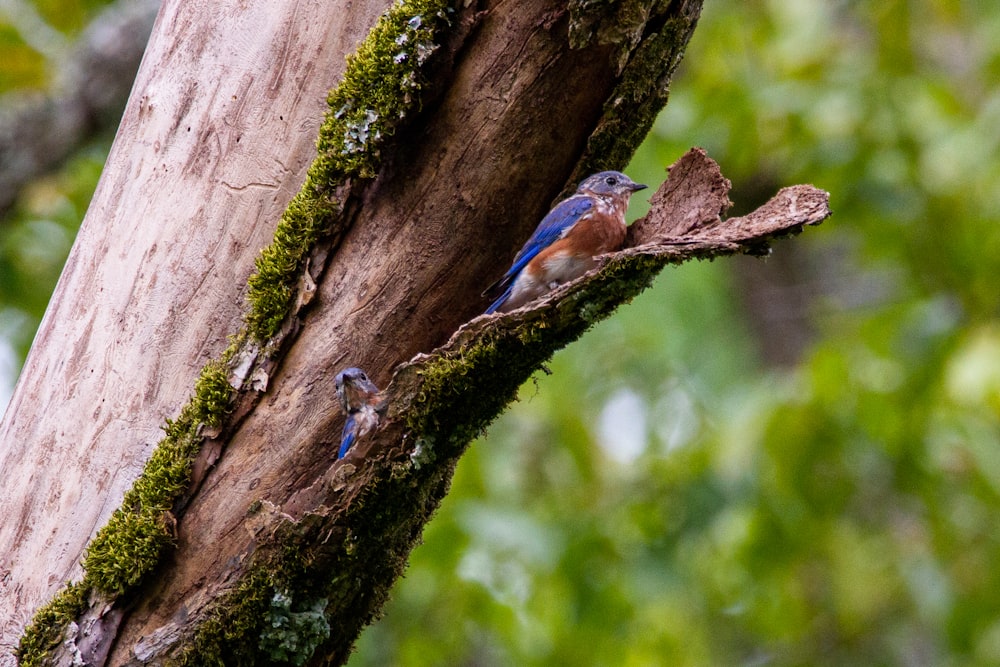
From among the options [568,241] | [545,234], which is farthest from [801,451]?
[545,234]

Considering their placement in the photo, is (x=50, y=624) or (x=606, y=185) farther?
(x=606, y=185)

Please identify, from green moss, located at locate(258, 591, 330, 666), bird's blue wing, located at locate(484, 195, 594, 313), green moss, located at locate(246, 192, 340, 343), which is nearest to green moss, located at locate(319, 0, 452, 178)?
green moss, located at locate(246, 192, 340, 343)

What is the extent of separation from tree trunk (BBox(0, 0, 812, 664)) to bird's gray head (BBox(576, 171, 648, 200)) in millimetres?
120

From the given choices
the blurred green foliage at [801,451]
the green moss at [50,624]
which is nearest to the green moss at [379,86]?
the green moss at [50,624]

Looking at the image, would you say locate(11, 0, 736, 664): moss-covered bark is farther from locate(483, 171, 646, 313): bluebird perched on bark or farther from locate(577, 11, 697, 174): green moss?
locate(483, 171, 646, 313): bluebird perched on bark

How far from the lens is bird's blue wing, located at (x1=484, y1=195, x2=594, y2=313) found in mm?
2820

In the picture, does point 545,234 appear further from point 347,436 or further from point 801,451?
point 801,451

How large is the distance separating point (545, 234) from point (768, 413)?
128 inches

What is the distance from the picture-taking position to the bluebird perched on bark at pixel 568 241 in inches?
113

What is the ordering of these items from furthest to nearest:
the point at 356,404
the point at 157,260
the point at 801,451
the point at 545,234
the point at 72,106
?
the point at 801,451, the point at 72,106, the point at 545,234, the point at 157,260, the point at 356,404

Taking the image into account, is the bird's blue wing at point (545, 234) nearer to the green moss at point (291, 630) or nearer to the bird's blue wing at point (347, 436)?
the bird's blue wing at point (347, 436)

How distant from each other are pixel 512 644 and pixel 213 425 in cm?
450

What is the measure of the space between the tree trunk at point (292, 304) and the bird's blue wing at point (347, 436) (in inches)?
1.6

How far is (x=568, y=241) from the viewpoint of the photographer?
131 inches
